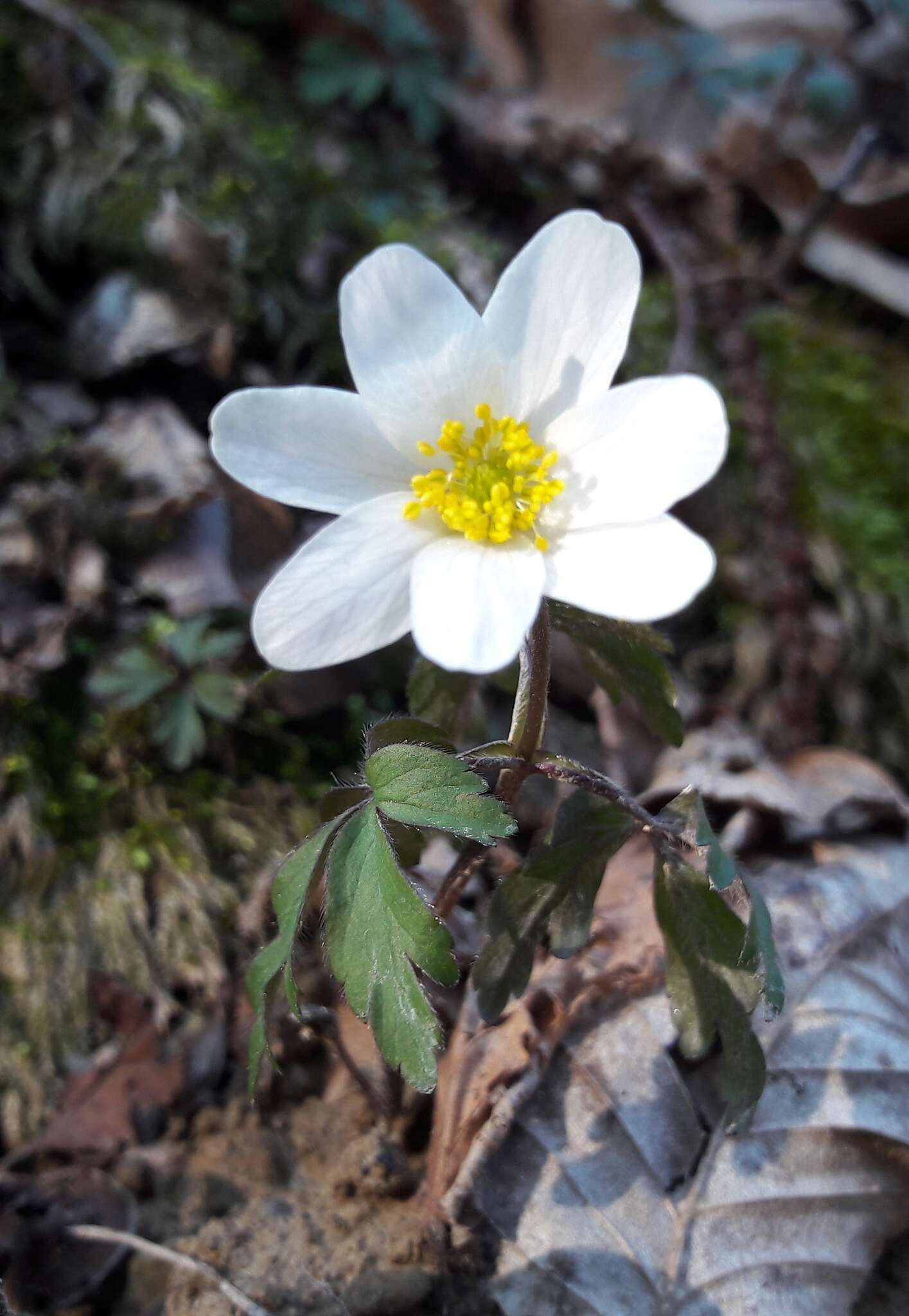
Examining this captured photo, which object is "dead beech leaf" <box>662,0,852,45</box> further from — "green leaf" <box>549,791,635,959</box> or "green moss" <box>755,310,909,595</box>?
"green leaf" <box>549,791,635,959</box>

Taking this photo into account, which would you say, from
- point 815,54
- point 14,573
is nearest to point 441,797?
point 14,573

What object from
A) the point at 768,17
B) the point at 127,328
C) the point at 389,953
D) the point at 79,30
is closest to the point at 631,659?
the point at 389,953

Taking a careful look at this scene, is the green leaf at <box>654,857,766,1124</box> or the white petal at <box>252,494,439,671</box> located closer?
the white petal at <box>252,494,439,671</box>

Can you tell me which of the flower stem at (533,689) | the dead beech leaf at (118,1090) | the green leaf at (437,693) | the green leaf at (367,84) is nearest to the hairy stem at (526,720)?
the flower stem at (533,689)

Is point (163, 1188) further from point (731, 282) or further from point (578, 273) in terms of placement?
point (731, 282)

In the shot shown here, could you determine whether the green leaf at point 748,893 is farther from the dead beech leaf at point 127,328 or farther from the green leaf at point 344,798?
the dead beech leaf at point 127,328

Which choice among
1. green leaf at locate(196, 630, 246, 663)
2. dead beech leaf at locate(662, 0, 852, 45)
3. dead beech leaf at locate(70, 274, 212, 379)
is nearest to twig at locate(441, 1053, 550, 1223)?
green leaf at locate(196, 630, 246, 663)
